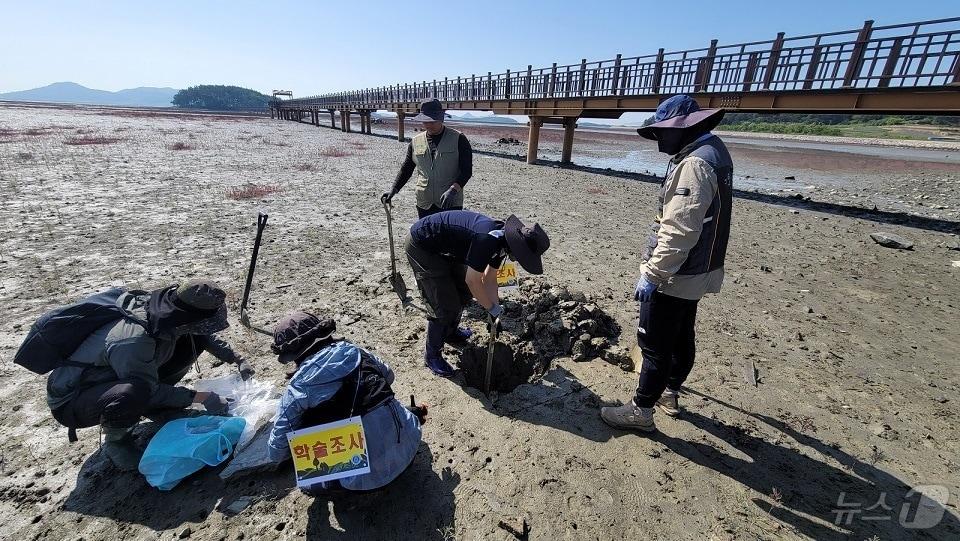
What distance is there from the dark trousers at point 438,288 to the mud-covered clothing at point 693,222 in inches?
67.1

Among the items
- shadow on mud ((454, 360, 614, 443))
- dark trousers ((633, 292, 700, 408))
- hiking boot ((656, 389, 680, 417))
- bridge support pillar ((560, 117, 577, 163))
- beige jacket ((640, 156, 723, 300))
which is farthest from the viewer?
bridge support pillar ((560, 117, 577, 163))

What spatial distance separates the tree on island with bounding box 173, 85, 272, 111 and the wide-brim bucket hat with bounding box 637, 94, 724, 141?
520 ft

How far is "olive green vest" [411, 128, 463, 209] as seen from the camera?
4508mm

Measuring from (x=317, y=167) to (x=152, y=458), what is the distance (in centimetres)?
1457

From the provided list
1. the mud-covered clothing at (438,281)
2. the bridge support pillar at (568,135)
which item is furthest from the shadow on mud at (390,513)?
the bridge support pillar at (568,135)

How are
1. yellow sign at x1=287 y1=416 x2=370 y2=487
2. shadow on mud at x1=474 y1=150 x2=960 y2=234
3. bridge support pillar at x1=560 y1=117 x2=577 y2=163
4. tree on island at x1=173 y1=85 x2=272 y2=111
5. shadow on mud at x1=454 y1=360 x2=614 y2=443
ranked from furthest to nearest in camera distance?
tree on island at x1=173 y1=85 x2=272 y2=111
bridge support pillar at x1=560 y1=117 x2=577 y2=163
shadow on mud at x1=474 y1=150 x2=960 y2=234
shadow on mud at x1=454 y1=360 x2=614 y2=443
yellow sign at x1=287 y1=416 x2=370 y2=487

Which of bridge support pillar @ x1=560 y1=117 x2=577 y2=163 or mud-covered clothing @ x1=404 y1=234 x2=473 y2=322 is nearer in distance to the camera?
mud-covered clothing @ x1=404 y1=234 x2=473 y2=322

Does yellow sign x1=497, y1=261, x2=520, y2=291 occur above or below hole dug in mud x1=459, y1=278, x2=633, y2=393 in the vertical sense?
above

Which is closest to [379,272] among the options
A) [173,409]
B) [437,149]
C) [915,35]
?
[437,149]

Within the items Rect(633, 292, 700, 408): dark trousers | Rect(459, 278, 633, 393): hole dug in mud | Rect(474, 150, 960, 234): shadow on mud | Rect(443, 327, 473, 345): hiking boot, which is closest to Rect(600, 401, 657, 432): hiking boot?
Rect(633, 292, 700, 408): dark trousers

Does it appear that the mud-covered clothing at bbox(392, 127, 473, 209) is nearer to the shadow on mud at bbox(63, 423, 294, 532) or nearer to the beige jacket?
the beige jacket

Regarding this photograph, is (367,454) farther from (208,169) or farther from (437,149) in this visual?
(208,169)

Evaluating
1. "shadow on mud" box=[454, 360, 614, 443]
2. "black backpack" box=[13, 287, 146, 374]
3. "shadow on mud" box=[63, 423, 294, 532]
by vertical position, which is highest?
"black backpack" box=[13, 287, 146, 374]

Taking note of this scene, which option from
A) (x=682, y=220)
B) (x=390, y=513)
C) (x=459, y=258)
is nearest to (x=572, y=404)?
(x=459, y=258)
